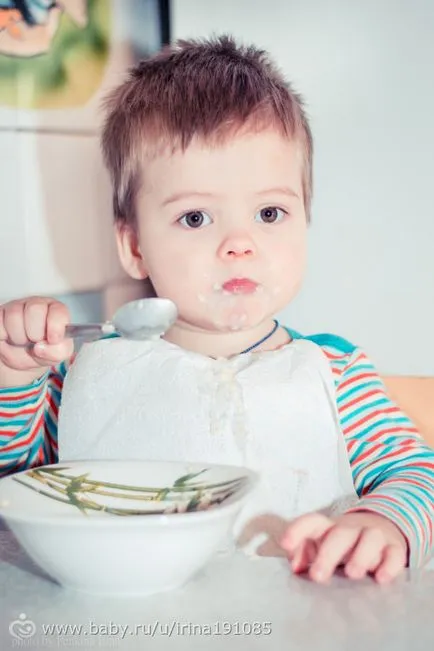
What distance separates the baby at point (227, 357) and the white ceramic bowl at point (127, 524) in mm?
260

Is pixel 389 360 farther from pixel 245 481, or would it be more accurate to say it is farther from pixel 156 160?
pixel 245 481

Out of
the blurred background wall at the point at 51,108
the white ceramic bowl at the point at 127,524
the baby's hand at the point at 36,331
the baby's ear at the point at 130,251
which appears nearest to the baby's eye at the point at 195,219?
the baby's ear at the point at 130,251

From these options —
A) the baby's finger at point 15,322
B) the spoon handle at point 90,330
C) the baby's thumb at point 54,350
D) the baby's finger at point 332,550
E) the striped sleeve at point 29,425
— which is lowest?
the striped sleeve at point 29,425

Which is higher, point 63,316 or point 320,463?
point 63,316

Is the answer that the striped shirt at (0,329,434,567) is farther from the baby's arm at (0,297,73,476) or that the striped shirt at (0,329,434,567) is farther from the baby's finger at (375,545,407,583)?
the baby's finger at (375,545,407,583)

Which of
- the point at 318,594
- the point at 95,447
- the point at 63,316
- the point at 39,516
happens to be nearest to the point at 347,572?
the point at 318,594

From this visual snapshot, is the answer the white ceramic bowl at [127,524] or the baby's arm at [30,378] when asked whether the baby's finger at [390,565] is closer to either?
the white ceramic bowl at [127,524]

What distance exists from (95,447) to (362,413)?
286 mm

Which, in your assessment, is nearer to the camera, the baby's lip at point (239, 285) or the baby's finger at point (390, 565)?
the baby's finger at point (390, 565)

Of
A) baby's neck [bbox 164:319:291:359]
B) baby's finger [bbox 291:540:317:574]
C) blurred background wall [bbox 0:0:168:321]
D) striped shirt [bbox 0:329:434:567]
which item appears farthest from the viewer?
blurred background wall [bbox 0:0:168:321]

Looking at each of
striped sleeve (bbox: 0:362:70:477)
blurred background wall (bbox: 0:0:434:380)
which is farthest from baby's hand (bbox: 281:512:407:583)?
blurred background wall (bbox: 0:0:434:380)

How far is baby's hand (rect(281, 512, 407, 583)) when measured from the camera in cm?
62

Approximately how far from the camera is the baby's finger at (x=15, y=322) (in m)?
0.80

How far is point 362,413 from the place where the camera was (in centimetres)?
98
